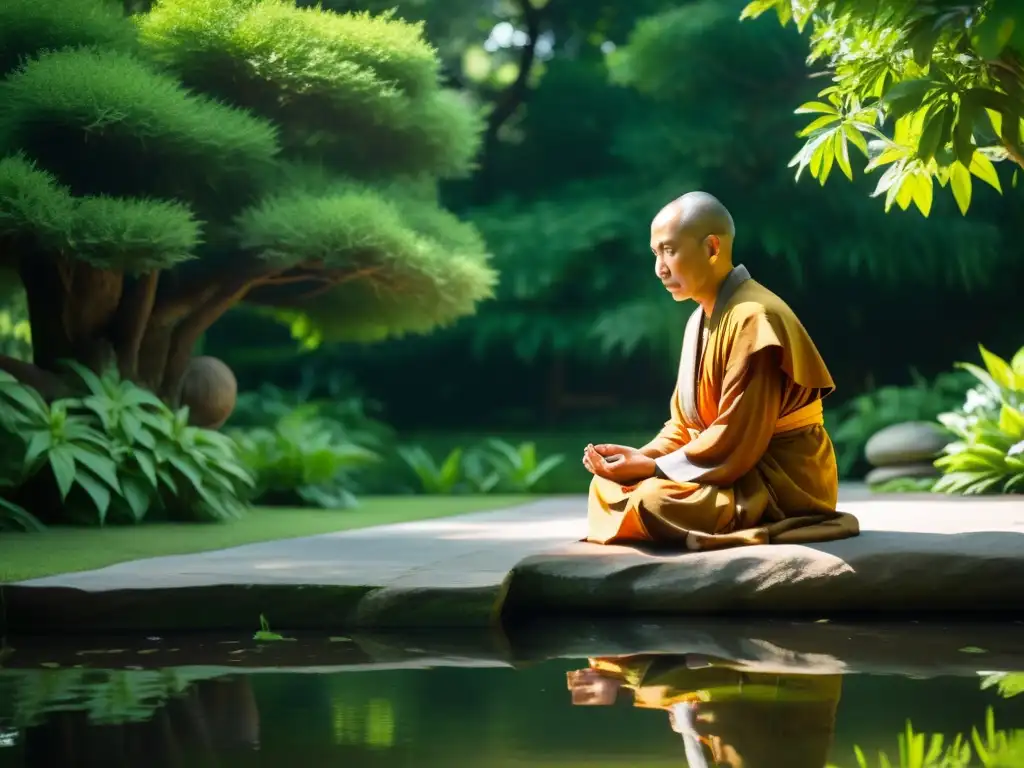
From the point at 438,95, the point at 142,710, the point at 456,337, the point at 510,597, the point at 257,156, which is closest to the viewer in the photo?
the point at 142,710

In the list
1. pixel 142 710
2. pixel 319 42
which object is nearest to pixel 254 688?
pixel 142 710

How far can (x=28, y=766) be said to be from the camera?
1.83 meters

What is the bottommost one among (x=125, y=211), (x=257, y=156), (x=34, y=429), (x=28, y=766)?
(x=28, y=766)

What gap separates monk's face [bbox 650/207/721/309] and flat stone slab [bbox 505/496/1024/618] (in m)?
0.78

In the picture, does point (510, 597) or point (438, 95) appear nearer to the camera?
point (510, 597)

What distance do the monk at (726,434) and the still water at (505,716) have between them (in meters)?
0.90

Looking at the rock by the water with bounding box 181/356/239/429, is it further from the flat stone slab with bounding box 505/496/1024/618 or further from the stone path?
the flat stone slab with bounding box 505/496/1024/618

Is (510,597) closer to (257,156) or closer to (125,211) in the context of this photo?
(125,211)

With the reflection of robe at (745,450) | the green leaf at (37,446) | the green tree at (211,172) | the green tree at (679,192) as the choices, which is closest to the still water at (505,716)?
the reflection of robe at (745,450)

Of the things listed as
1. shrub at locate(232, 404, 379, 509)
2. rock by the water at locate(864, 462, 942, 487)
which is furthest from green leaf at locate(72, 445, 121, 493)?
rock by the water at locate(864, 462, 942, 487)

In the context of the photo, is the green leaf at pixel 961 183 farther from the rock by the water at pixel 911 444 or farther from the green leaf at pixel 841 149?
the rock by the water at pixel 911 444

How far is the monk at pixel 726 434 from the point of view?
3.47m

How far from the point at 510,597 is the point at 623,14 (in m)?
10.3

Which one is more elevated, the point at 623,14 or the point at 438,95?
the point at 623,14
